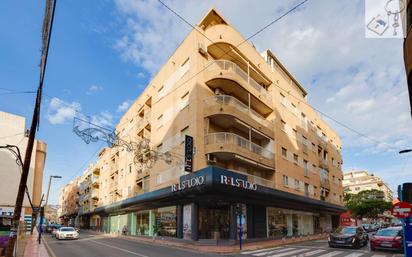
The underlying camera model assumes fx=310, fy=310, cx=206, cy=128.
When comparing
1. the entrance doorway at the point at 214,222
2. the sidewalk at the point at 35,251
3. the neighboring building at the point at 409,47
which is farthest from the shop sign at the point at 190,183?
the neighboring building at the point at 409,47

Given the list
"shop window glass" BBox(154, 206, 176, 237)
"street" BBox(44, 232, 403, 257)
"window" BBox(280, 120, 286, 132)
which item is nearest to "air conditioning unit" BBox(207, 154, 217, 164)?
"shop window glass" BBox(154, 206, 176, 237)

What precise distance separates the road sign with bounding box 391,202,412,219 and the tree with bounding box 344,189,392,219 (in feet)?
226

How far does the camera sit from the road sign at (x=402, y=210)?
9.38m

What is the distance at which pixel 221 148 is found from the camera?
23.8m

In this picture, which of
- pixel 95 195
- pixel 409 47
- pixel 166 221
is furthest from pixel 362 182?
pixel 409 47

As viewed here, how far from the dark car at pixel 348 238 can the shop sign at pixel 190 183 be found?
31.2 feet

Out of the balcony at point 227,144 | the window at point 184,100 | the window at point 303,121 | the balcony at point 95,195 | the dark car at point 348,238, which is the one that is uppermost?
the window at point 303,121

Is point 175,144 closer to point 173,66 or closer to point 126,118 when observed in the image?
point 173,66

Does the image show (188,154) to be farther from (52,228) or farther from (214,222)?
(52,228)

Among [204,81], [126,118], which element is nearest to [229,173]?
[204,81]

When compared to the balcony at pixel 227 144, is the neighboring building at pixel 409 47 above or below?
above

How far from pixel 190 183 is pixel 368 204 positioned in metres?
62.6

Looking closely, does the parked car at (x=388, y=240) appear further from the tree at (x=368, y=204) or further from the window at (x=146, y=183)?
the tree at (x=368, y=204)

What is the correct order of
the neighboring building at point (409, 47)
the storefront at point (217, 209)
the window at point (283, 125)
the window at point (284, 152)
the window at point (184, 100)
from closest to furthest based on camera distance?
the neighboring building at point (409, 47) → the storefront at point (217, 209) → the window at point (184, 100) → the window at point (284, 152) → the window at point (283, 125)
